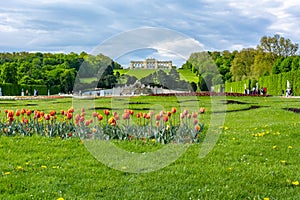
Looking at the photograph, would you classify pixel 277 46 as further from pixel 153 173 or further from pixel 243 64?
pixel 153 173

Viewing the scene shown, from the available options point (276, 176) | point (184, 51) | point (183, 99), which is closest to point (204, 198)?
point (276, 176)

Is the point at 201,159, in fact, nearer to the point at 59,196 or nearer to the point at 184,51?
the point at 184,51

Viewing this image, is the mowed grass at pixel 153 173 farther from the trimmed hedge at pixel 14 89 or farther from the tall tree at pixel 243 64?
the tall tree at pixel 243 64

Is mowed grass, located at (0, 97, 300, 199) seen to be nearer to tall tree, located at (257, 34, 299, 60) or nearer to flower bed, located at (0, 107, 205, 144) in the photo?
flower bed, located at (0, 107, 205, 144)

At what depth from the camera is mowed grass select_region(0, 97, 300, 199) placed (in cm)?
435

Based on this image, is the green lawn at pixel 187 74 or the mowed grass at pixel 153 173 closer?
the mowed grass at pixel 153 173

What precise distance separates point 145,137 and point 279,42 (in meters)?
48.7

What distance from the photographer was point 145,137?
285 inches

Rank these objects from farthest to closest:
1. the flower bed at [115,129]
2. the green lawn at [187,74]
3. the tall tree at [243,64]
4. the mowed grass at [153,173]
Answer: the tall tree at [243,64]
the green lawn at [187,74]
the flower bed at [115,129]
the mowed grass at [153,173]

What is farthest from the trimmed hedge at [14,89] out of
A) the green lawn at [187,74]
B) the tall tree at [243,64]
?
the green lawn at [187,74]

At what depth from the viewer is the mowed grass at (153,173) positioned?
14.3 feet

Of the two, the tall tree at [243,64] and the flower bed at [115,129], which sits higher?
the tall tree at [243,64]

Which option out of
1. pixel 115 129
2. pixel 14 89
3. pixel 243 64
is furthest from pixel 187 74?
pixel 243 64

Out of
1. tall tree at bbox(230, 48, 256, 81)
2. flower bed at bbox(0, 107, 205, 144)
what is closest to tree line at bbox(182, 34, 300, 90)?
tall tree at bbox(230, 48, 256, 81)
